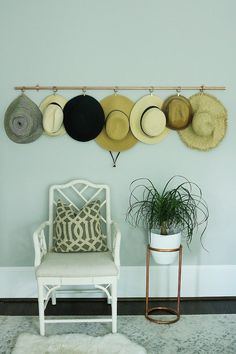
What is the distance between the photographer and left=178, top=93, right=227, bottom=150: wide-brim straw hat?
3.00 metres

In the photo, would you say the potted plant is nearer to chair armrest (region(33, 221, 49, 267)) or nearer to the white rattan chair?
the white rattan chair

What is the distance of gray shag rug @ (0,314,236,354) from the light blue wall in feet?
1.79

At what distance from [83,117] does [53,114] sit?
221mm

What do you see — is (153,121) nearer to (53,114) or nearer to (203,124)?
(203,124)

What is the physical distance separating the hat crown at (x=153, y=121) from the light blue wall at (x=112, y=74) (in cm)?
17

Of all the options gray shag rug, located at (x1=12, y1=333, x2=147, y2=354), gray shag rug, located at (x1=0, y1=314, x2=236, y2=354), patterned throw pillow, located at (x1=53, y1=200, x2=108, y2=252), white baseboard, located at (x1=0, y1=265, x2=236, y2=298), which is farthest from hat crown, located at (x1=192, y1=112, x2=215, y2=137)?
gray shag rug, located at (x1=12, y1=333, x2=147, y2=354)

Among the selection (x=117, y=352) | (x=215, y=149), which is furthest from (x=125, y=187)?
(x=117, y=352)

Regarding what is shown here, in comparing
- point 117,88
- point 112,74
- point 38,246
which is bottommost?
point 38,246

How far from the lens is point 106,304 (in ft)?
9.87

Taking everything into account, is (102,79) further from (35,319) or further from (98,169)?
(35,319)

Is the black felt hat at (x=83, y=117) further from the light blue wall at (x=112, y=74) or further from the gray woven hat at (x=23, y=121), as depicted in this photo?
the gray woven hat at (x=23, y=121)

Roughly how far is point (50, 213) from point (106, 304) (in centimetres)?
83

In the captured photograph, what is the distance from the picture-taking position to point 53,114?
2.87m

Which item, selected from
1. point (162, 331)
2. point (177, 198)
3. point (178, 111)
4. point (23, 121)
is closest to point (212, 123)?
point (178, 111)
